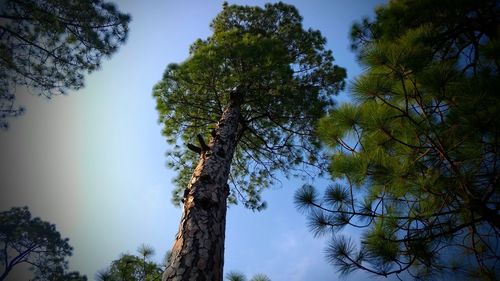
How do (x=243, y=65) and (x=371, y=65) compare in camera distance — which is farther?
(x=243, y=65)

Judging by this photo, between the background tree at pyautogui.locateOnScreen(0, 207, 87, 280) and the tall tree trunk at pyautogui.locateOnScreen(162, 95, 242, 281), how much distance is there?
1426 cm

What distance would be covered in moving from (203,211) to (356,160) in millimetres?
1678

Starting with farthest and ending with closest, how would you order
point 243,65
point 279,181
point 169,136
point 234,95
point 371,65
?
point 279,181 → point 169,136 → point 234,95 → point 243,65 → point 371,65

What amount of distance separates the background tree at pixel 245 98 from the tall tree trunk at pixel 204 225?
0.02 m

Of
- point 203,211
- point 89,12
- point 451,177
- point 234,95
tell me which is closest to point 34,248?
point 89,12

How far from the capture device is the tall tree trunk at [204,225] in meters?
2.17

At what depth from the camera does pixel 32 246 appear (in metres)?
13.3

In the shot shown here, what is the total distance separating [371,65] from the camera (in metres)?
2.34

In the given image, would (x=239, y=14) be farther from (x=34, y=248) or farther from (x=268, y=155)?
(x=34, y=248)

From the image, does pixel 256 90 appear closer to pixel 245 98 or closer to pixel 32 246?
pixel 245 98

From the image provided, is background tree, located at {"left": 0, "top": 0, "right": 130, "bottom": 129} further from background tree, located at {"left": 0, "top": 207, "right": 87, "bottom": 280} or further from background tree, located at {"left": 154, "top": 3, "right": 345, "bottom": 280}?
background tree, located at {"left": 0, "top": 207, "right": 87, "bottom": 280}

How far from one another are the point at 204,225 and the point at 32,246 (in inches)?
623

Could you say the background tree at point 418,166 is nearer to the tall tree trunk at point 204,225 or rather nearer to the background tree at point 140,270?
the tall tree trunk at point 204,225

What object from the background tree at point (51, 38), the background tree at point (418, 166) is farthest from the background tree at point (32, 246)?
the background tree at point (418, 166)
